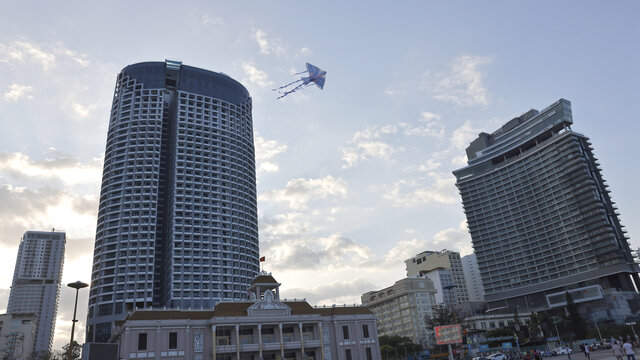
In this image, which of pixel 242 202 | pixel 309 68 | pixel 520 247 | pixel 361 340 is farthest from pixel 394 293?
pixel 309 68

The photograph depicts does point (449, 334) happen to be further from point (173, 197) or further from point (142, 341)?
point (173, 197)

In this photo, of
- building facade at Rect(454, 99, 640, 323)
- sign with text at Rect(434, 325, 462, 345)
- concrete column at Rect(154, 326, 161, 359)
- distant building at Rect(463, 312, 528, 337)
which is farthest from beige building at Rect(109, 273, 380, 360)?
building facade at Rect(454, 99, 640, 323)

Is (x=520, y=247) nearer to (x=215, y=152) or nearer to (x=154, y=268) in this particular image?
(x=215, y=152)

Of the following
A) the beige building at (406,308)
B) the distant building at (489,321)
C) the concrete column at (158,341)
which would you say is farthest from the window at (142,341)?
the distant building at (489,321)

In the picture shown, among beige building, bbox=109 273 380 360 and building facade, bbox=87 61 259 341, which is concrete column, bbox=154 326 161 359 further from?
building facade, bbox=87 61 259 341

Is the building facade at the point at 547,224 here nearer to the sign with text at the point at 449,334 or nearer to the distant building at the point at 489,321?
the distant building at the point at 489,321

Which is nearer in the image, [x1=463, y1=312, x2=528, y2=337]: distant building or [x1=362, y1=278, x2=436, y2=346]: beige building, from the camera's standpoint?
[x1=463, y1=312, x2=528, y2=337]: distant building

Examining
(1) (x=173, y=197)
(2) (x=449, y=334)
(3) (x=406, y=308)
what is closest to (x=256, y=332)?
(2) (x=449, y=334)
